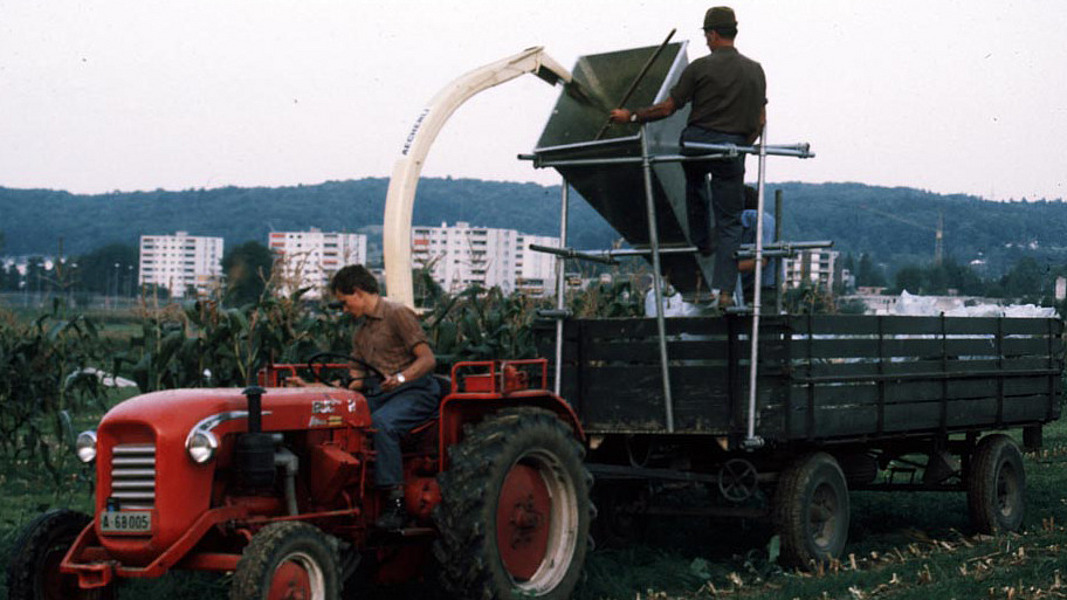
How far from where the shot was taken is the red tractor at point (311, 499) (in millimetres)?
6430

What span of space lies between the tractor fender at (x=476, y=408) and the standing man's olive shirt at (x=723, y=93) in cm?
213

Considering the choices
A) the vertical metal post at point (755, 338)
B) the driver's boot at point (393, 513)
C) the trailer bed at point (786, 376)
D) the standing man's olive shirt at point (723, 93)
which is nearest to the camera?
the driver's boot at point (393, 513)

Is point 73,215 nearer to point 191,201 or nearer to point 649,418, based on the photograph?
point 191,201

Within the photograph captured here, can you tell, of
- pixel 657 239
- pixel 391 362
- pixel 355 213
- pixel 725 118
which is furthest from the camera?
pixel 355 213

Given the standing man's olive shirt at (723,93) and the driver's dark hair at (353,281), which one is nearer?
the driver's dark hair at (353,281)

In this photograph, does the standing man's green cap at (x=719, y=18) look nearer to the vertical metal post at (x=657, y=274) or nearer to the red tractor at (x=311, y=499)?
the vertical metal post at (x=657, y=274)

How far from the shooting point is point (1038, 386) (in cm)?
1184

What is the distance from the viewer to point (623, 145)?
9.05 metres

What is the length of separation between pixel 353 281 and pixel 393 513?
1317mm

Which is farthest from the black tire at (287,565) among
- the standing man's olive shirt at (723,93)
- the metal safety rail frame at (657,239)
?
the standing man's olive shirt at (723,93)

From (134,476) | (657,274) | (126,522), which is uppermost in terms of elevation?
(657,274)

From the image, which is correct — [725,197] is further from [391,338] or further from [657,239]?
[391,338]

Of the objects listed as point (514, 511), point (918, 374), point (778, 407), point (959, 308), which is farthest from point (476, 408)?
point (959, 308)

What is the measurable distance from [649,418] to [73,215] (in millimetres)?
165816
